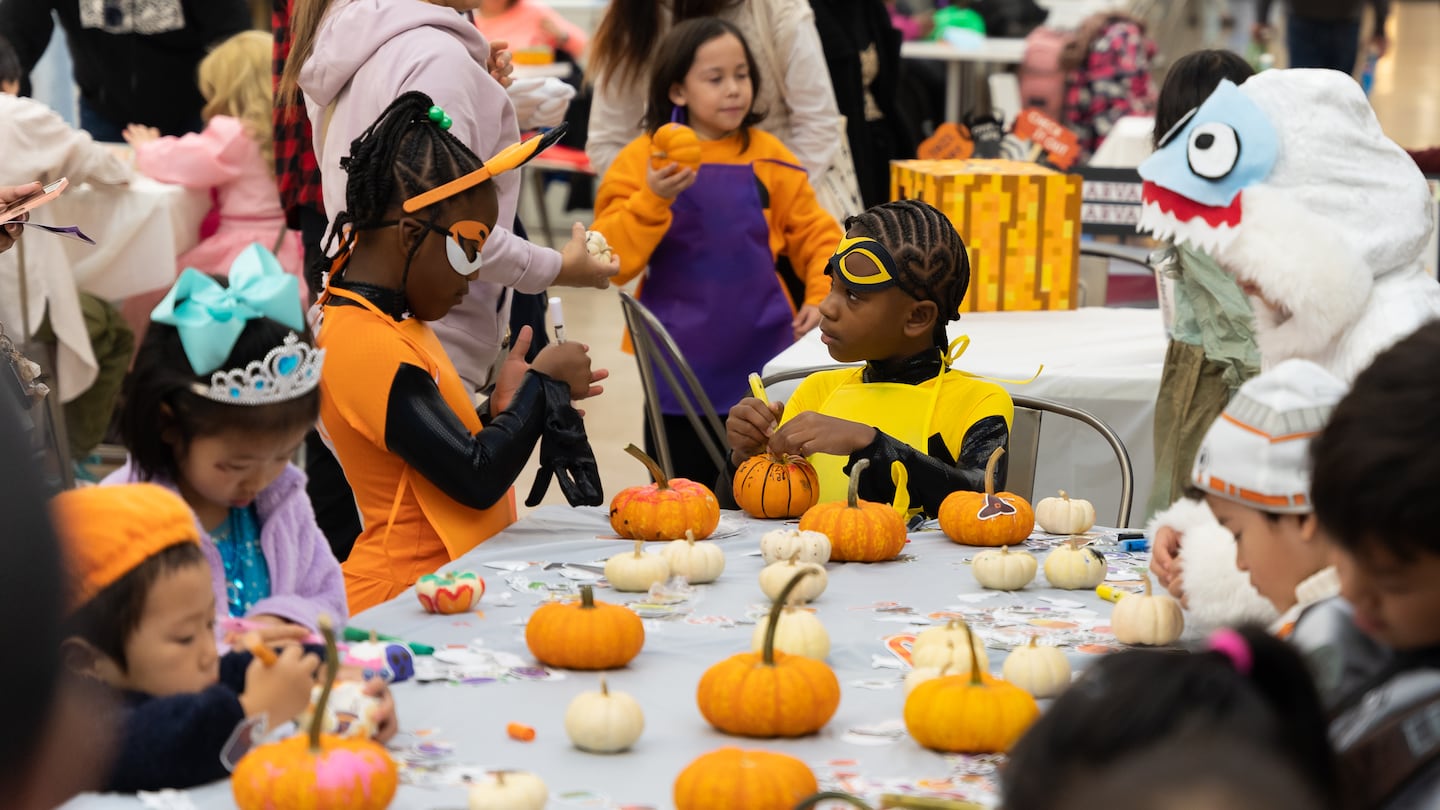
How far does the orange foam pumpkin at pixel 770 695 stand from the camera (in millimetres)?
1726

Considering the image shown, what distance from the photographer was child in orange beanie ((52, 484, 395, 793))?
1.57 meters

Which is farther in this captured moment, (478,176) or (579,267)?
(579,267)

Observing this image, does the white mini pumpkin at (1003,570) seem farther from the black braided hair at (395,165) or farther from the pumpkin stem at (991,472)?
the black braided hair at (395,165)

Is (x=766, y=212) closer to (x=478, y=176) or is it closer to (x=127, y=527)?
(x=478, y=176)

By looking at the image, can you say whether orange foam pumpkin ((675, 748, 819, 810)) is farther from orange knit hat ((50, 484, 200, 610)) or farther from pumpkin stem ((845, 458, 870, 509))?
pumpkin stem ((845, 458, 870, 509))

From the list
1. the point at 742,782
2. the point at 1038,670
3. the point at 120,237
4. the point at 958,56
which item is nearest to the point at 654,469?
the point at 1038,670

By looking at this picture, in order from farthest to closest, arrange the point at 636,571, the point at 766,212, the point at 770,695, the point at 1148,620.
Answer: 1. the point at 766,212
2. the point at 636,571
3. the point at 1148,620
4. the point at 770,695

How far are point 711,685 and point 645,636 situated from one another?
35 centimetres

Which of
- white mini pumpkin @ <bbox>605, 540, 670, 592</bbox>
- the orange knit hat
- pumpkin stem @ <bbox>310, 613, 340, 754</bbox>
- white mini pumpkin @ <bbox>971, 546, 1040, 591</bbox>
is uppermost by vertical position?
the orange knit hat

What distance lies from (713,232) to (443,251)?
1951 mm

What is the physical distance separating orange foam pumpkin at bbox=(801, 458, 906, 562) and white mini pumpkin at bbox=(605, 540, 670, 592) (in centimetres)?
31

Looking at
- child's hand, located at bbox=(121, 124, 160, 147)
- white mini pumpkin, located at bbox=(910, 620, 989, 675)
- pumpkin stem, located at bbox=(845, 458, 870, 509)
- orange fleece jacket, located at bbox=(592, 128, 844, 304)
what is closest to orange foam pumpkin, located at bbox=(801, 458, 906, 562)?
pumpkin stem, located at bbox=(845, 458, 870, 509)

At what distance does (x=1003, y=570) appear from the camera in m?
2.35

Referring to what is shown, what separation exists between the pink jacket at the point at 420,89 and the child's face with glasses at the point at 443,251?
1.45 ft
